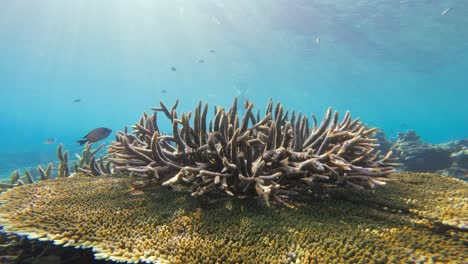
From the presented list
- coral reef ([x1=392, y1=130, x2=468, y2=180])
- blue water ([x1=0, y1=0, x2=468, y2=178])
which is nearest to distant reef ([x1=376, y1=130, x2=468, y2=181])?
coral reef ([x1=392, y1=130, x2=468, y2=180])

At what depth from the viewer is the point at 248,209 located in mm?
2240

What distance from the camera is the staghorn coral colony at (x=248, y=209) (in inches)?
68.9

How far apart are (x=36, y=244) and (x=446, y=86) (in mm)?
83718

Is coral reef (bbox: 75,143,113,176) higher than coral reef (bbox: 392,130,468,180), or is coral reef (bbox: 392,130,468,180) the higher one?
coral reef (bbox: 392,130,468,180)

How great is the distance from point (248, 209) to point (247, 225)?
25 cm

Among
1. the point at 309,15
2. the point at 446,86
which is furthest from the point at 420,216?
the point at 446,86

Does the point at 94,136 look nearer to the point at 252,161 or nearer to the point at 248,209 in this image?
the point at 252,161

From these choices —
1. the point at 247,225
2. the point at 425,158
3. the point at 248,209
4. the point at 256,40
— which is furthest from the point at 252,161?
the point at 256,40

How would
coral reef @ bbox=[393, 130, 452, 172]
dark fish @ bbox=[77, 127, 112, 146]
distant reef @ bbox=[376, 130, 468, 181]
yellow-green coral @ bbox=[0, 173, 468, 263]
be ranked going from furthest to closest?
coral reef @ bbox=[393, 130, 452, 172], distant reef @ bbox=[376, 130, 468, 181], dark fish @ bbox=[77, 127, 112, 146], yellow-green coral @ bbox=[0, 173, 468, 263]

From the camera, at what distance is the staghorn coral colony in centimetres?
175

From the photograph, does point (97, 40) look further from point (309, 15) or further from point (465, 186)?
point (465, 186)

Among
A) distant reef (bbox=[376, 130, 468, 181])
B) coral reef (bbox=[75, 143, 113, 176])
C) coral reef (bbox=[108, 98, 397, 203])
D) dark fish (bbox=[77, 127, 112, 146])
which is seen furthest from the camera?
distant reef (bbox=[376, 130, 468, 181])

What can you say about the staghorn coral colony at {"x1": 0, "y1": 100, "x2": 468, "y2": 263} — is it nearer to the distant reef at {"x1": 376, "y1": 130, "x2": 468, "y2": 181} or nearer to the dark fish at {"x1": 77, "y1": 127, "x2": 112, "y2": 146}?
the dark fish at {"x1": 77, "y1": 127, "x2": 112, "y2": 146}

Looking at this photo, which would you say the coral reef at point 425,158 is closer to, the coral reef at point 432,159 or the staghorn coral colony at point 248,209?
the coral reef at point 432,159
